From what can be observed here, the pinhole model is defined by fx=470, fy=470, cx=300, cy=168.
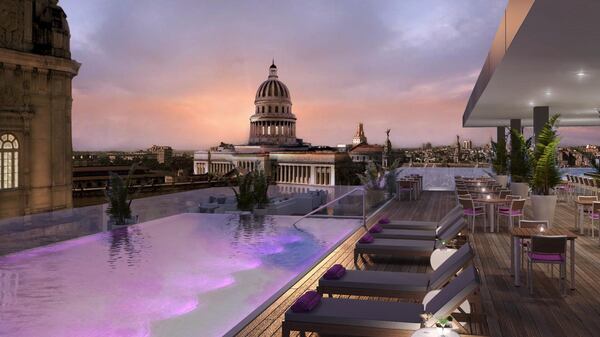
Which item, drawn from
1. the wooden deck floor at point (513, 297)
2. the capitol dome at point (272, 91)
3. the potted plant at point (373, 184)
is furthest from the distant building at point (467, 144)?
the wooden deck floor at point (513, 297)

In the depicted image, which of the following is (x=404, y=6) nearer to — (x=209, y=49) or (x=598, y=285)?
(x=598, y=285)

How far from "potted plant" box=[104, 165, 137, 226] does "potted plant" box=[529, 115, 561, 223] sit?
10.6 m

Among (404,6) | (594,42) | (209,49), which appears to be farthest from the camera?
(209,49)

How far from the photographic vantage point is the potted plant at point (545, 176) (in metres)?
11.5

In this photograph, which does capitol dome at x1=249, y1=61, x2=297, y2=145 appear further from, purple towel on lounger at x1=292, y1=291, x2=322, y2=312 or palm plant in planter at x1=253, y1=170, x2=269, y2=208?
purple towel on lounger at x1=292, y1=291, x2=322, y2=312

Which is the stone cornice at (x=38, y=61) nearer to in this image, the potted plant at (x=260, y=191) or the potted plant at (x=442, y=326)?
the potted plant at (x=260, y=191)

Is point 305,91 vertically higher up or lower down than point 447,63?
higher up

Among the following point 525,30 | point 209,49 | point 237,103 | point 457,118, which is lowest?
point 525,30

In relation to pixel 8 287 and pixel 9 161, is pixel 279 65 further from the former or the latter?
pixel 8 287

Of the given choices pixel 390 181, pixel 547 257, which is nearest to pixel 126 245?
pixel 547 257

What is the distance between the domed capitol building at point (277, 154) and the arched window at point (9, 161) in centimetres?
6789

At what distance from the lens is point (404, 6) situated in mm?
27688

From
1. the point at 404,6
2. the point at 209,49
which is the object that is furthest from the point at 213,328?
the point at 209,49

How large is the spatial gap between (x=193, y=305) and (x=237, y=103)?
121679mm
